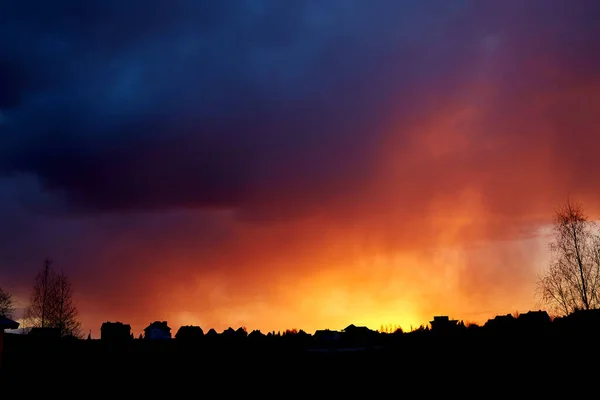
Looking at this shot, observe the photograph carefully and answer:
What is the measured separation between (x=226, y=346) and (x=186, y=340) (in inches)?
116

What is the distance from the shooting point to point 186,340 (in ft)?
87.7

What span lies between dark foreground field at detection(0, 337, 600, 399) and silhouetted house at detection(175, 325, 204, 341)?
23.6 inches

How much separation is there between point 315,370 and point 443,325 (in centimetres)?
675

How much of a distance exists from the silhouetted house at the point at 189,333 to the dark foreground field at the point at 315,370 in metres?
0.60

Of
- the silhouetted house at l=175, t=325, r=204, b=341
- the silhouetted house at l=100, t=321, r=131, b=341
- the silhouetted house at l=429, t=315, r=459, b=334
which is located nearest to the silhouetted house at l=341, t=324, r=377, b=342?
the silhouetted house at l=429, t=315, r=459, b=334

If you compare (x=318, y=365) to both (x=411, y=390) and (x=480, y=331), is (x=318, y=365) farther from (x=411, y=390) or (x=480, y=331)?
(x=480, y=331)

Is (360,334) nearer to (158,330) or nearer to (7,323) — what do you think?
(7,323)

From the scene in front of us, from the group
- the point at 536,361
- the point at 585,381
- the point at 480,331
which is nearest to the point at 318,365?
the point at 480,331

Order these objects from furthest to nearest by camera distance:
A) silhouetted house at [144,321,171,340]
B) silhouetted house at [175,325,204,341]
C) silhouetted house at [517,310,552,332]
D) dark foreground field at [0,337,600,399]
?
1. silhouetted house at [144,321,171,340]
2. silhouetted house at [175,325,204,341]
3. silhouetted house at [517,310,552,332]
4. dark foreground field at [0,337,600,399]

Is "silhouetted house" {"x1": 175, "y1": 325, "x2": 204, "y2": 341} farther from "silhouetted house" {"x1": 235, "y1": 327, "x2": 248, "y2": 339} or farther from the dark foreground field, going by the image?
"silhouetted house" {"x1": 235, "y1": 327, "x2": 248, "y2": 339}

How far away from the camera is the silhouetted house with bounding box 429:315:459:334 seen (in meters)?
23.0

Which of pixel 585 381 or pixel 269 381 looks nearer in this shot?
pixel 585 381

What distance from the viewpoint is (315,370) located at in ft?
71.7


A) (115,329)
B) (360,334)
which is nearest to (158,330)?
(115,329)
